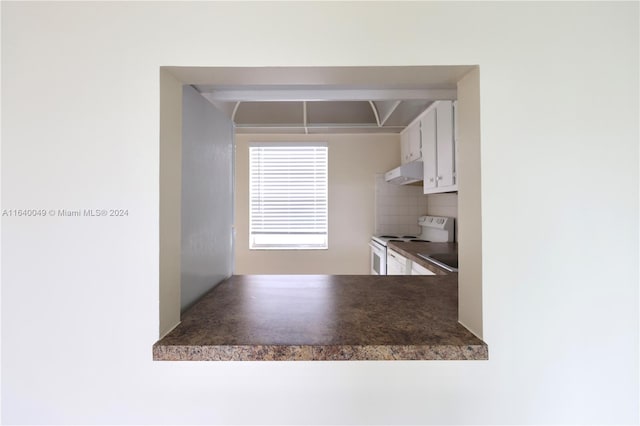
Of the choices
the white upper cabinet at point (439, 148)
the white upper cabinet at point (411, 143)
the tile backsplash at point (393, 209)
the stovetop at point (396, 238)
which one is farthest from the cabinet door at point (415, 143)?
the stovetop at point (396, 238)

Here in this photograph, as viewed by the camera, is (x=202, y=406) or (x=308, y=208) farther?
(x=308, y=208)

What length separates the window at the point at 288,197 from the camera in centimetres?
324

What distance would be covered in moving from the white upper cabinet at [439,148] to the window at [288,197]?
127cm

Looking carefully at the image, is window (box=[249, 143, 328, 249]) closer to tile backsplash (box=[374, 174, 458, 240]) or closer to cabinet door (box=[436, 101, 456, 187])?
tile backsplash (box=[374, 174, 458, 240])

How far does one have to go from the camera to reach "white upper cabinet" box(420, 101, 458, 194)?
1.97 meters

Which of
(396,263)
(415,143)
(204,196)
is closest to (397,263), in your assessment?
(396,263)

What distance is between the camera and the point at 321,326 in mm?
706

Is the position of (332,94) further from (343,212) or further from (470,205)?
(343,212)

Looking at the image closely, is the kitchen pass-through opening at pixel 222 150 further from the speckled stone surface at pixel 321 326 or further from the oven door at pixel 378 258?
the oven door at pixel 378 258
